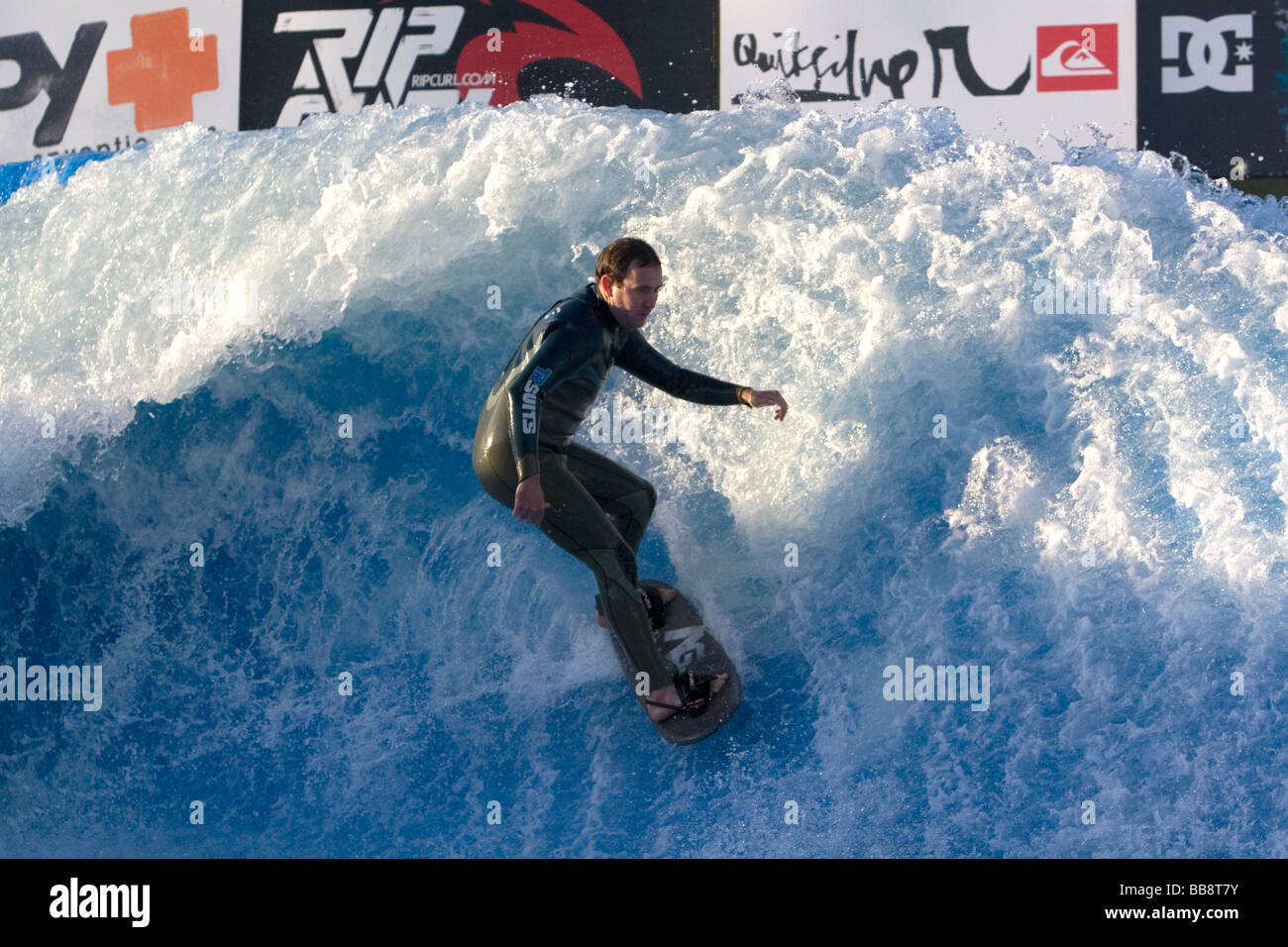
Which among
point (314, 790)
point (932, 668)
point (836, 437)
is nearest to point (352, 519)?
point (314, 790)

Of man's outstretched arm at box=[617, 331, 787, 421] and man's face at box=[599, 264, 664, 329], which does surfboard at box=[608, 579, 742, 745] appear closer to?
man's outstretched arm at box=[617, 331, 787, 421]

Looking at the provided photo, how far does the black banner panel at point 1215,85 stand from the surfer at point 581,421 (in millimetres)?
3847

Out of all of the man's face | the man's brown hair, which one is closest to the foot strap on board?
the man's face

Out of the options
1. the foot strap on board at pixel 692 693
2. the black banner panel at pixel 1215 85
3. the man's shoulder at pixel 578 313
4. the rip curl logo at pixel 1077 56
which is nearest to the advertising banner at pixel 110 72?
the man's shoulder at pixel 578 313

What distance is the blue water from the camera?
3742mm

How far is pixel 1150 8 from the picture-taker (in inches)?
233

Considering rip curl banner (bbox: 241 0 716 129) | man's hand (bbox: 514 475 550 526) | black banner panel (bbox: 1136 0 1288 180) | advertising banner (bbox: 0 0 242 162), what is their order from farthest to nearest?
advertising banner (bbox: 0 0 242 162)
rip curl banner (bbox: 241 0 716 129)
black banner panel (bbox: 1136 0 1288 180)
man's hand (bbox: 514 475 550 526)

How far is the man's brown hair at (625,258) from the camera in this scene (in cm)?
325

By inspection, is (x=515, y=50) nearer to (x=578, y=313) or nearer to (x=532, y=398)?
(x=578, y=313)

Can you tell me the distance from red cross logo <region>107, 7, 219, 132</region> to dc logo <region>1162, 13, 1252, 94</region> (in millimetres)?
5413

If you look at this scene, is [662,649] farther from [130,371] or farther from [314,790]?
[130,371]

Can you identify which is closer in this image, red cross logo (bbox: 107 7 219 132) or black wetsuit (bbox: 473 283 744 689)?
black wetsuit (bbox: 473 283 744 689)

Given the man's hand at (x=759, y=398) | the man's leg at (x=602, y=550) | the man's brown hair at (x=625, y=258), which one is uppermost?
the man's brown hair at (x=625, y=258)

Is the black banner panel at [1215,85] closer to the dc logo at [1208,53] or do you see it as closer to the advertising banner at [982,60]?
the dc logo at [1208,53]
